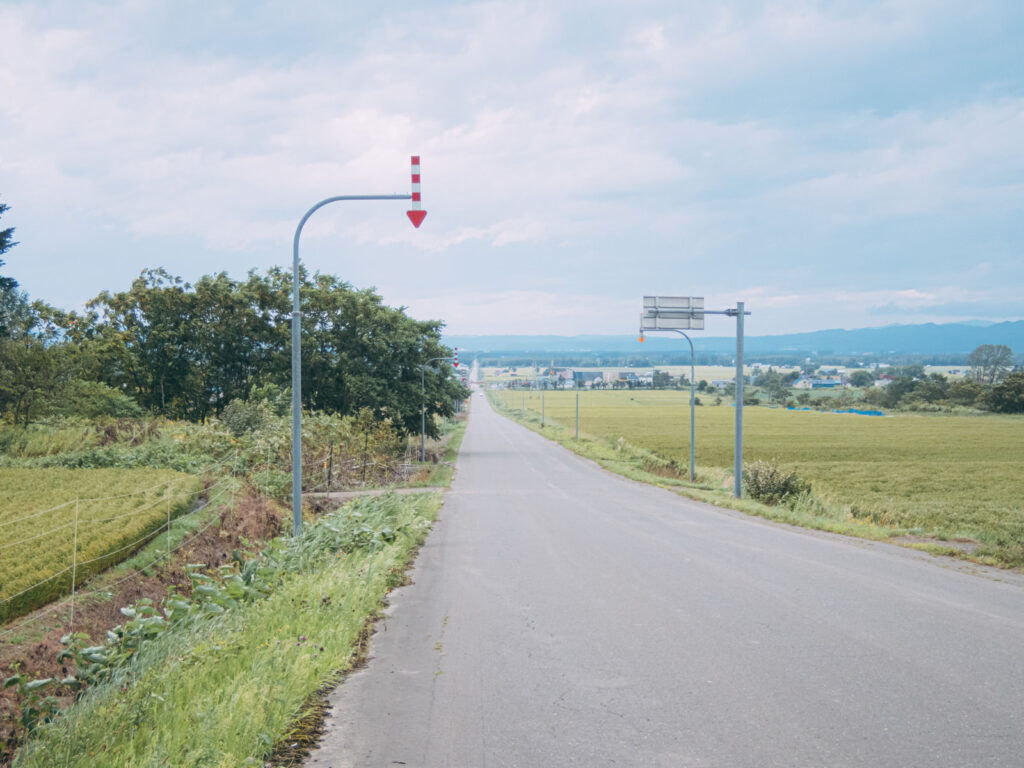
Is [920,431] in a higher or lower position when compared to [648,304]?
lower

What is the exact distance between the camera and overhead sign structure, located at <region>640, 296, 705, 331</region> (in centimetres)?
2322

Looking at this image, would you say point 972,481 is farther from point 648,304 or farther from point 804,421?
point 804,421

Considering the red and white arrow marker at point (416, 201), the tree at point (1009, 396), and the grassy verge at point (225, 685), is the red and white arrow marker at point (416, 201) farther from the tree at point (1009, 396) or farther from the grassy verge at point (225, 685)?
the tree at point (1009, 396)

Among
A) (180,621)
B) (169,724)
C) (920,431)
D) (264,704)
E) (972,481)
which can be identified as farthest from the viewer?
(920,431)

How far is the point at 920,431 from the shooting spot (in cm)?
6606

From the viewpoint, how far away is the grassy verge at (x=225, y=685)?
4316 mm

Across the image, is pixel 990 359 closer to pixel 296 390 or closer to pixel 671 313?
pixel 671 313

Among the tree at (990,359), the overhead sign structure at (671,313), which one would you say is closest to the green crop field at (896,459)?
the overhead sign structure at (671,313)

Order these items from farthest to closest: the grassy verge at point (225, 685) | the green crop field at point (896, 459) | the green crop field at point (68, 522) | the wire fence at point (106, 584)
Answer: the green crop field at point (896, 459) < the green crop field at point (68, 522) < the wire fence at point (106, 584) < the grassy verge at point (225, 685)

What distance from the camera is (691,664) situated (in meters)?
6.32

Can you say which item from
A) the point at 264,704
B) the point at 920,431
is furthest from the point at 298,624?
the point at 920,431

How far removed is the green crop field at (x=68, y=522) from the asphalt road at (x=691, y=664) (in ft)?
14.8

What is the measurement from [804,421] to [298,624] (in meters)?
83.2

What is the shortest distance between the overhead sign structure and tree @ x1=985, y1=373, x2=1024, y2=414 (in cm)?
8316
